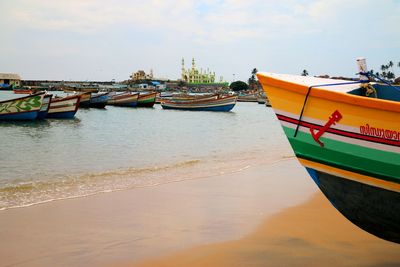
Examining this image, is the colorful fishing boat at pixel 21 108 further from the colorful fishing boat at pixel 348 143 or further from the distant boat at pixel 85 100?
the colorful fishing boat at pixel 348 143

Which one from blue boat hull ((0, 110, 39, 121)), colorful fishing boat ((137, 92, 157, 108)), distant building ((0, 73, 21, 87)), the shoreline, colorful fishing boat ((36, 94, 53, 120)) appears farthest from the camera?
distant building ((0, 73, 21, 87))

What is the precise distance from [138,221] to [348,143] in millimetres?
2962

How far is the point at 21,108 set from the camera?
26.8 m

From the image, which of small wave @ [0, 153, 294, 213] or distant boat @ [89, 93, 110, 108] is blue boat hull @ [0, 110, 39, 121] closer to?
small wave @ [0, 153, 294, 213]

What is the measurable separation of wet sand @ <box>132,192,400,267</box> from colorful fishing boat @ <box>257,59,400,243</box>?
367mm

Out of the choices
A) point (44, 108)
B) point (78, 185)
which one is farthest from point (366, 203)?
point (44, 108)

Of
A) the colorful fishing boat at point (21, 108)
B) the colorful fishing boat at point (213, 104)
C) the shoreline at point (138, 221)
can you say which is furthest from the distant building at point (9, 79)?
the shoreline at point (138, 221)

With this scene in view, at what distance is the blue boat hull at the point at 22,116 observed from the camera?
26391mm

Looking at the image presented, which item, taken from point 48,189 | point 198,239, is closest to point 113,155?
point 48,189

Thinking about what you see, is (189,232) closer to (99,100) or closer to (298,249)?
(298,249)

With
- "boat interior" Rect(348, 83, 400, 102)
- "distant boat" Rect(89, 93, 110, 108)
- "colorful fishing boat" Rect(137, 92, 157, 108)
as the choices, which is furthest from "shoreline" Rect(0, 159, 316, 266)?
"colorful fishing boat" Rect(137, 92, 157, 108)

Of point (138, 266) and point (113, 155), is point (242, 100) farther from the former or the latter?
point (138, 266)

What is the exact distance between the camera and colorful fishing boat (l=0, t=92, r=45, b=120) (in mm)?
26433

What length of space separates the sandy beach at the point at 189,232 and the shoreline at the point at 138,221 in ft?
0.04
